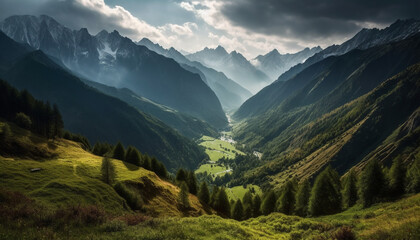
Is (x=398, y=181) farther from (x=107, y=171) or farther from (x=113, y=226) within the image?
(x=107, y=171)

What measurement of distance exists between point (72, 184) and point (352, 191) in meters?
84.2

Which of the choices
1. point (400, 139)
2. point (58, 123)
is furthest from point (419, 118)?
point (58, 123)

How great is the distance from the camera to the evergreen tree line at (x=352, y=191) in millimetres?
59438

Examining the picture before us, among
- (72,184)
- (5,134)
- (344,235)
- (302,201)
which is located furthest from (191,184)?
(344,235)

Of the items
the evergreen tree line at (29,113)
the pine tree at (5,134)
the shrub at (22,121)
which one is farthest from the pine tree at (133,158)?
the shrub at (22,121)

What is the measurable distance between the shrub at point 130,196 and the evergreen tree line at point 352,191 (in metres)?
50.2

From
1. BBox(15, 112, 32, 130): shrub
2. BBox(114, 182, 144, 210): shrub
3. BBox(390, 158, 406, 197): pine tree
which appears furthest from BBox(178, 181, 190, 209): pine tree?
BBox(15, 112, 32, 130): shrub

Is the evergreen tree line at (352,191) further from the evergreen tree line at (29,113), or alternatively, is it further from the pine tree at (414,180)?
the evergreen tree line at (29,113)

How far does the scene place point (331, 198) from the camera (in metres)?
70.7

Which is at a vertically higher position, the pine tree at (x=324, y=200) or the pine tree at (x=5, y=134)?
the pine tree at (x=324, y=200)

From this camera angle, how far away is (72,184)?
4631 centimetres

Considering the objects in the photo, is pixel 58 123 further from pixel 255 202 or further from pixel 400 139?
pixel 400 139

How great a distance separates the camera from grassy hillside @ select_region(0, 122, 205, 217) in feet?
136

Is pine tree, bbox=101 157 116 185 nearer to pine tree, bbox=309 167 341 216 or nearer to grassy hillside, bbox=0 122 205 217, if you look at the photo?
grassy hillside, bbox=0 122 205 217
